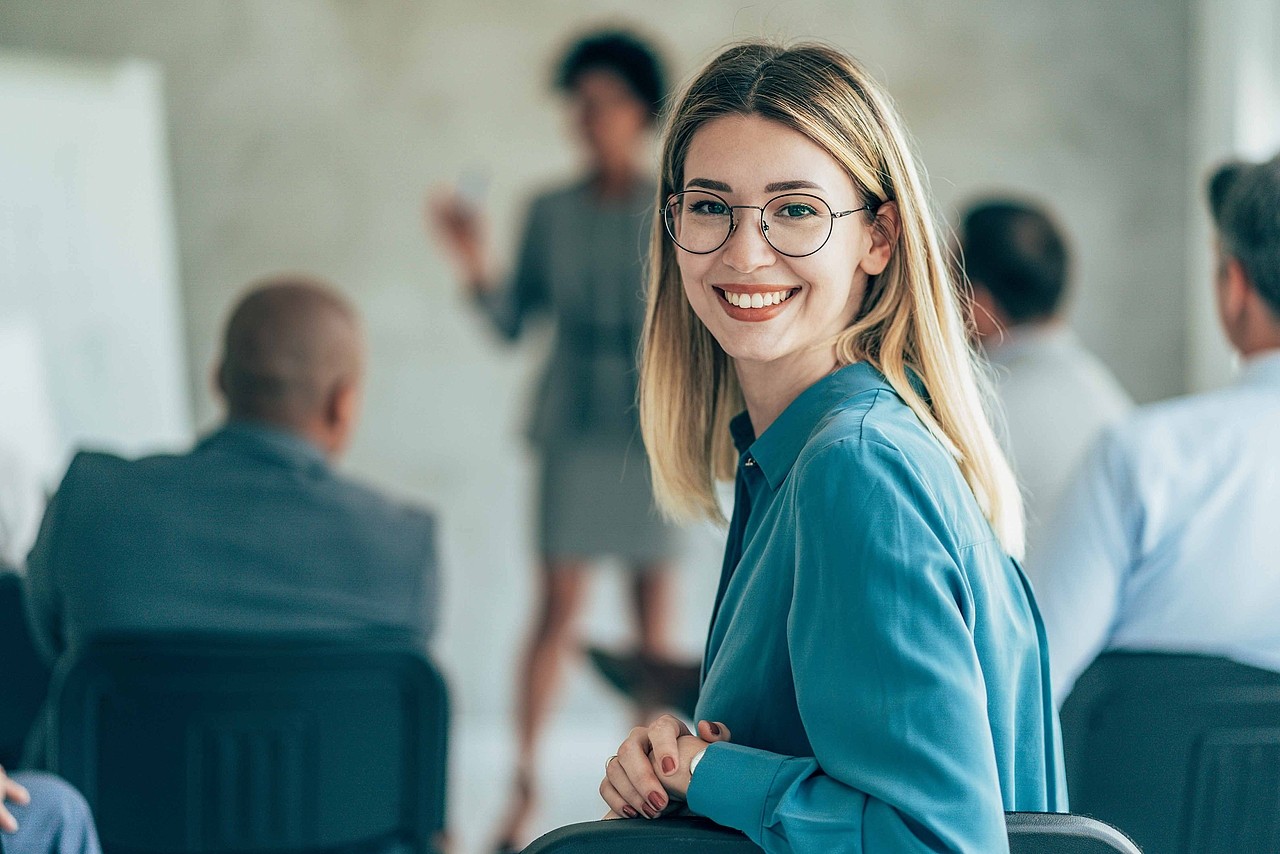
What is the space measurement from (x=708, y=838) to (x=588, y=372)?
264 cm

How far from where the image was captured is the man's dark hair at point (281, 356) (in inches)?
75.9

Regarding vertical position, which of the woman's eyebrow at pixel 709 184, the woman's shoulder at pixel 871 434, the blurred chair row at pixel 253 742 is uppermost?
the woman's eyebrow at pixel 709 184

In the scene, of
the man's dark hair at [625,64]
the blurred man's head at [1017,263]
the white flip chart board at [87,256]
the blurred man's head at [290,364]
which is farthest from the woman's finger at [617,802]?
the man's dark hair at [625,64]

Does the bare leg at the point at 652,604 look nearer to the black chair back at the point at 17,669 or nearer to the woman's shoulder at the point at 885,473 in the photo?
the black chair back at the point at 17,669

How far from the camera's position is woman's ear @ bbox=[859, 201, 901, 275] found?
42.6 inches

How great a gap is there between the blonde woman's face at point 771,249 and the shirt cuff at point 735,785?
0.34 meters

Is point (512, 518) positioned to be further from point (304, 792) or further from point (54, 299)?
point (304, 792)

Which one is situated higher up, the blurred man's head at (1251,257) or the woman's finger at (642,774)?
the blurred man's head at (1251,257)

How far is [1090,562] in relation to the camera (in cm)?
161

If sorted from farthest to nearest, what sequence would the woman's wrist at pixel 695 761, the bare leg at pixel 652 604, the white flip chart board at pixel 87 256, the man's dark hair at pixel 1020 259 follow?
1. the bare leg at pixel 652 604
2. the white flip chart board at pixel 87 256
3. the man's dark hair at pixel 1020 259
4. the woman's wrist at pixel 695 761

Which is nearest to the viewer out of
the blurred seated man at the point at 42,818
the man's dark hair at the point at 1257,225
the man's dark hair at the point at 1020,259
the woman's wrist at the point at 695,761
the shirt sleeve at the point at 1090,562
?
the woman's wrist at the point at 695,761

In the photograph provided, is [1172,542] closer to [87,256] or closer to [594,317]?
[594,317]

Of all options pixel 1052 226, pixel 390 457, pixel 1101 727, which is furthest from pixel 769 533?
pixel 390 457

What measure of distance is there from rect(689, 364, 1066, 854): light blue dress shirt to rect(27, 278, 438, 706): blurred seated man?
79cm
